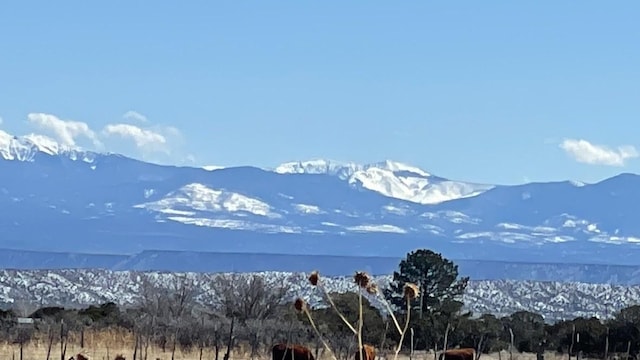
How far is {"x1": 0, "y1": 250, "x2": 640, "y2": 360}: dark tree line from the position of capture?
34.1m

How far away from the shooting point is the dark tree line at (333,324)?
3409cm

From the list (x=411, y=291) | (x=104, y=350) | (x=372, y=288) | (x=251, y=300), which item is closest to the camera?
(x=411, y=291)

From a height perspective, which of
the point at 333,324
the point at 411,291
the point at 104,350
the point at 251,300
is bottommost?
the point at 104,350

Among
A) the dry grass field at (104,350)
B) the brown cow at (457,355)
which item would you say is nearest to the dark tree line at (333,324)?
the dry grass field at (104,350)

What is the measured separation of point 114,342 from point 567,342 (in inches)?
454

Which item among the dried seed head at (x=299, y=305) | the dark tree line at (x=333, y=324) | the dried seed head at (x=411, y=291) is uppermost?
the dark tree line at (x=333, y=324)

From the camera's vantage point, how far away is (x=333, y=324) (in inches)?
1531

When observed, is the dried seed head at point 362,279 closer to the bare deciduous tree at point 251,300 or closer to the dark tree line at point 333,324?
the dark tree line at point 333,324

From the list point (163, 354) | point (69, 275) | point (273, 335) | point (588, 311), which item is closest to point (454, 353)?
point (163, 354)

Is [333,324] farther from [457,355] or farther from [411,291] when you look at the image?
[411,291]

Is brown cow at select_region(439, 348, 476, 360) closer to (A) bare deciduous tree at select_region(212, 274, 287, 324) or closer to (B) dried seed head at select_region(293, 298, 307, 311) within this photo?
(B) dried seed head at select_region(293, 298, 307, 311)

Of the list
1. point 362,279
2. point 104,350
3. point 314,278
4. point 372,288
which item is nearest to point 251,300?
point 104,350

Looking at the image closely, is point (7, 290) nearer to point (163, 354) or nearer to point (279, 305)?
point (279, 305)

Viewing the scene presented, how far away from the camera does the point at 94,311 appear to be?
44875 mm
